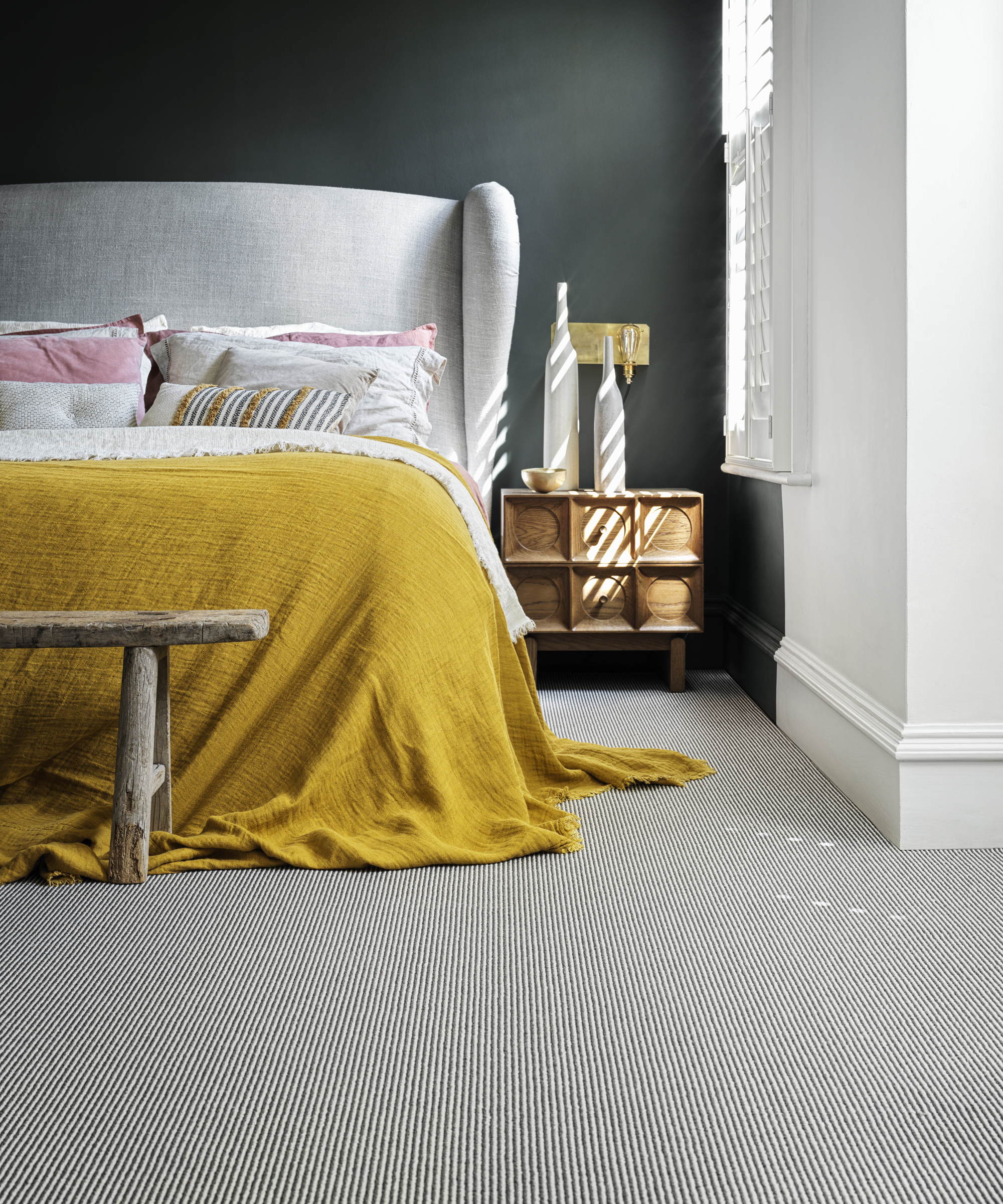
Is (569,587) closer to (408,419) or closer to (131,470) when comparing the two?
(408,419)

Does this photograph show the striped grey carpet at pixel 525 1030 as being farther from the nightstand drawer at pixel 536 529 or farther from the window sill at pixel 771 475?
the nightstand drawer at pixel 536 529

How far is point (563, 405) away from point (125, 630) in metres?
2.04

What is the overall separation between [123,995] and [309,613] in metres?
0.73

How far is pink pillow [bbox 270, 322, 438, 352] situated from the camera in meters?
3.15

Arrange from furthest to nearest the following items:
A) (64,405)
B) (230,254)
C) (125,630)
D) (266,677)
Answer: (230,254) < (64,405) < (266,677) < (125,630)

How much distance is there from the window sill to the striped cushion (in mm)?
1092

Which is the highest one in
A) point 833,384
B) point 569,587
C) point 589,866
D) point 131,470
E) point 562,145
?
point 562,145

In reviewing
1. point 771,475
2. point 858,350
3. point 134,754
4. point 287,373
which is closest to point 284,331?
point 287,373

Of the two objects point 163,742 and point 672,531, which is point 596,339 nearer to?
point 672,531

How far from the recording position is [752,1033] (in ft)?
3.86

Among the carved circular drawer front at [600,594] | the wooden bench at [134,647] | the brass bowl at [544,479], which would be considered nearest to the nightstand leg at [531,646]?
the carved circular drawer front at [600,594]

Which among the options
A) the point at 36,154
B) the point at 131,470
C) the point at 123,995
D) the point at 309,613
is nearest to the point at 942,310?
the point at 309,613

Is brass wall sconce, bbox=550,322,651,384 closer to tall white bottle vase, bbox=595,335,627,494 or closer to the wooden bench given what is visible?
tall white bottle vase, bbox=595,335,627,494

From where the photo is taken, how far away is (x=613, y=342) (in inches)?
136
